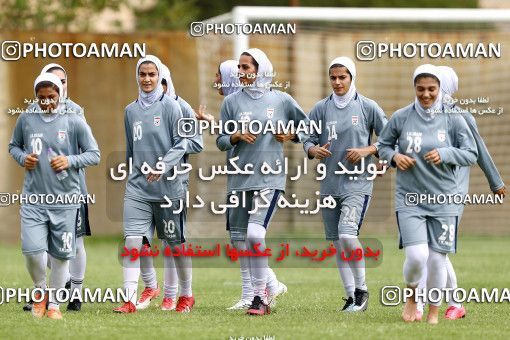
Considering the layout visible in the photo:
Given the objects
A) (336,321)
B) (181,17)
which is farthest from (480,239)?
(336,321)

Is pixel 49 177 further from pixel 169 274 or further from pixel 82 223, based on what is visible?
pixel 169 274

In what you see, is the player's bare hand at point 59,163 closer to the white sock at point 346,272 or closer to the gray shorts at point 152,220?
the gray shorts at point 152,220

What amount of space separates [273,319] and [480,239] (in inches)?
534

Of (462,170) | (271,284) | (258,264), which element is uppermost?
(462,170)

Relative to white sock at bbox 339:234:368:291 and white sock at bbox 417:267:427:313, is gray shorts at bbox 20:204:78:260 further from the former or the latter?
white sock at bbox 417:267:427:313

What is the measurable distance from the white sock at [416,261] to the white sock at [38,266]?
10.4 feet

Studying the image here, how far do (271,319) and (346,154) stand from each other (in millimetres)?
2013

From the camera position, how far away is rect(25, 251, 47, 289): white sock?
11.7m

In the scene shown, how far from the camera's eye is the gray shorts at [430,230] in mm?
11258

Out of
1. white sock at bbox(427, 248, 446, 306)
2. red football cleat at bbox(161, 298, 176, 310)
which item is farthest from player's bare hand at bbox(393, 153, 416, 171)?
red football cleat at bbox(161, 298, 176, 310)

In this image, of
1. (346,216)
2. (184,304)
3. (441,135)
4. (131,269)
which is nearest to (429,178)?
(441,135)

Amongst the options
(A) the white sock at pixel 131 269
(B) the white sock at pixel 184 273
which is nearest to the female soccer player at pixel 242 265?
(B) the white sock at pixel 184 273

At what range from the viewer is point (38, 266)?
11.8 metres

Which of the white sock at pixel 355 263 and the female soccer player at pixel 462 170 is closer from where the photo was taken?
the female soccer player at pixel 462 170
